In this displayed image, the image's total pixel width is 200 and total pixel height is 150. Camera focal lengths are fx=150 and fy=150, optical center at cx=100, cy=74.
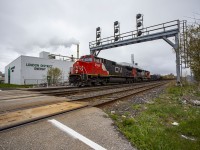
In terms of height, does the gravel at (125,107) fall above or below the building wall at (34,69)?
below

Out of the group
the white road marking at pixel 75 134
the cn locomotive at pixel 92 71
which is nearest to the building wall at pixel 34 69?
the cn locomotive at pixel 92 71

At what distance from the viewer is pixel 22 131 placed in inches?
Result: 118

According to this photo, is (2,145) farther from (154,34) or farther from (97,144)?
(154,34)

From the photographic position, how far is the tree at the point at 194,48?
8781mm

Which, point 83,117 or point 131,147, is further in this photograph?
point 83,117

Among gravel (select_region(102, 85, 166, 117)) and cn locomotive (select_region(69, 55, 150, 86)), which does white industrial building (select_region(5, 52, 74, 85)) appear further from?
gravel (select_region(102, 85, 166, 117))

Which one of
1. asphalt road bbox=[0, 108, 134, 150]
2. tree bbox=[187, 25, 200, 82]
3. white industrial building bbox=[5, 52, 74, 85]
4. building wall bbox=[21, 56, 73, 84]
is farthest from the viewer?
building wall bbox=[21, 56, 73, 84]

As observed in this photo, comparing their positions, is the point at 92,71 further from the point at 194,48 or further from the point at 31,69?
the point at 31,69

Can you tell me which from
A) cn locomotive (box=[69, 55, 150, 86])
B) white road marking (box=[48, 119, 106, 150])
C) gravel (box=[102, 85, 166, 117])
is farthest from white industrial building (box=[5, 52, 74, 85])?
white road marking (box=[48, 119, 106, 150])

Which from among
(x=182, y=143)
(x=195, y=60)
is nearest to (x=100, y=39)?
(x=195, y=60)

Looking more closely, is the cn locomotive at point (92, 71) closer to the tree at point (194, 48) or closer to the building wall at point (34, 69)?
the tree at point (194, 48)

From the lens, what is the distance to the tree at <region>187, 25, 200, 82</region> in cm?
878

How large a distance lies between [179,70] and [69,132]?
15781 mm

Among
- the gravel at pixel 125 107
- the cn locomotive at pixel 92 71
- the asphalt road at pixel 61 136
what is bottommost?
the gravel at pixel 125 107
